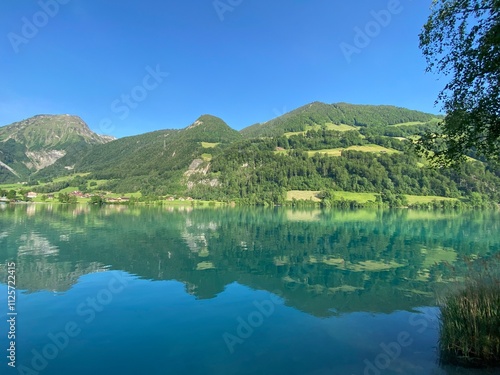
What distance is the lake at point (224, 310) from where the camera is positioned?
11555mm

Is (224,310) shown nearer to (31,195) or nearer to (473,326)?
(473,326)

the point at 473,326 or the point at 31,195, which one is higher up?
Answer: the point at 31,195

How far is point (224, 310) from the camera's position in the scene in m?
17.6

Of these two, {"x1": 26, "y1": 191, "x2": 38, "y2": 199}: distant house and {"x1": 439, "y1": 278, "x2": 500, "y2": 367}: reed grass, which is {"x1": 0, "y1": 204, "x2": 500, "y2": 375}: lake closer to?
{"x1": 439, "y1": 278, "x2": 500, "y2": 367}: reed grass

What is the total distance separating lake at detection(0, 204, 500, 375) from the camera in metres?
11.6

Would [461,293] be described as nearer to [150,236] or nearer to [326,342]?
[326,342]

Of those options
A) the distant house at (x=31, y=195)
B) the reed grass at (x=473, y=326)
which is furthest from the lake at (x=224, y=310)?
the distant house at (x=31, y=195)

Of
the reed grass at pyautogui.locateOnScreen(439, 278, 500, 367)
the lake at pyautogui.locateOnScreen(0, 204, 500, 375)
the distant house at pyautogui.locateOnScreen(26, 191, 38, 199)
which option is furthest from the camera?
the distant house at pyautogui.locateOnScreen(26, 191, 38, 199)

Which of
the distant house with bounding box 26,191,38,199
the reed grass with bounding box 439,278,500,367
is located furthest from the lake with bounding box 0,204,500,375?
the distant house with bounding box 26,191,38,199

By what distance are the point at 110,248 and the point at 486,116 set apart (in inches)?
1468

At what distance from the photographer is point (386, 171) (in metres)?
178

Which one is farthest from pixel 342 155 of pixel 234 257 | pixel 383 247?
pixel 234 257

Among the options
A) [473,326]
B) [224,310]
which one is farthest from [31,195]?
[473,326]

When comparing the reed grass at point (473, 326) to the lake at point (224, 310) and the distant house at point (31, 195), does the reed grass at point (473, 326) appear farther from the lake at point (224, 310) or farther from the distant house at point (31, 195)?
the distant house at point (31, 195)
